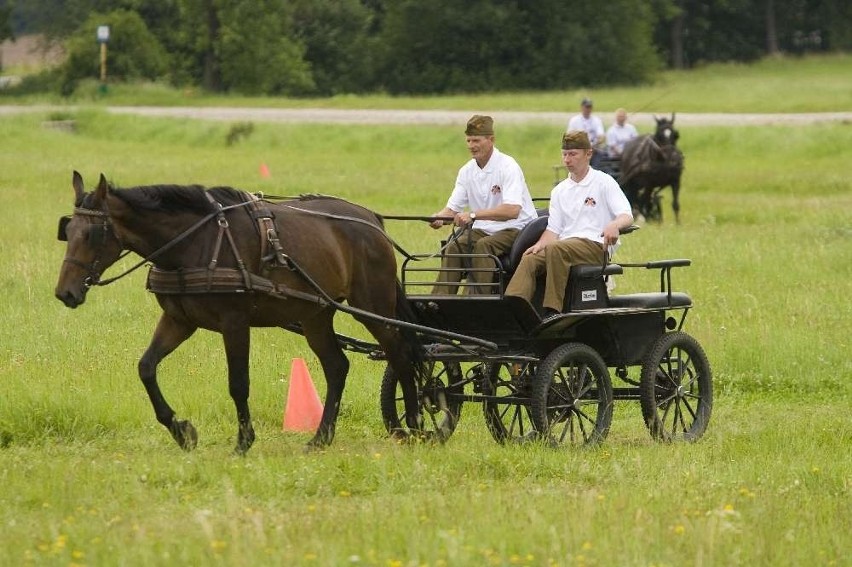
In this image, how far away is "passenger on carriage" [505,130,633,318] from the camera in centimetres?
1013

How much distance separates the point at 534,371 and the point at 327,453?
1672mm

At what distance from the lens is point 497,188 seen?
1077 cm

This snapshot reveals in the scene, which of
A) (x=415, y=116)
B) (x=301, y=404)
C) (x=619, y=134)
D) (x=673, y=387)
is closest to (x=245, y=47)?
(x=415, y=116)

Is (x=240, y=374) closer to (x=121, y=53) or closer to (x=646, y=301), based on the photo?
(x=646, y=301)

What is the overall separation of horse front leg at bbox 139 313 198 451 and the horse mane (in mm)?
689

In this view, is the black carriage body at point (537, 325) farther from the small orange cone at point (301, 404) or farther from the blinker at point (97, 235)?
the blinker at point (97, 235)

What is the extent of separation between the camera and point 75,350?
12992 millimetres

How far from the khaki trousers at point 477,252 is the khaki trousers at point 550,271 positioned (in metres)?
0.36

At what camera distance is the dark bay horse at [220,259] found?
9445 millimetres

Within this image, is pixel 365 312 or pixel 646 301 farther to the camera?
pixel 646 301

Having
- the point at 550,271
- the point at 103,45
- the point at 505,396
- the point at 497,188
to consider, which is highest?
the point at 103,45

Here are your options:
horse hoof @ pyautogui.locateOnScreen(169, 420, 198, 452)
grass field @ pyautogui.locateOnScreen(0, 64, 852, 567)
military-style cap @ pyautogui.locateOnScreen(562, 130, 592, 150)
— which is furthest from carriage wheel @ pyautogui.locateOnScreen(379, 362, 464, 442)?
military-style cap @ pyautogui.locateOnScreen(562, 130, 592, 150)

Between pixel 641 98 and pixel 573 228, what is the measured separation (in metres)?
44.8

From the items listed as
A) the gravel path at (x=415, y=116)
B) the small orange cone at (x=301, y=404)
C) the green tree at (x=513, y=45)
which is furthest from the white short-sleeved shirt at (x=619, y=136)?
the green tree at (x=513, y=45)
